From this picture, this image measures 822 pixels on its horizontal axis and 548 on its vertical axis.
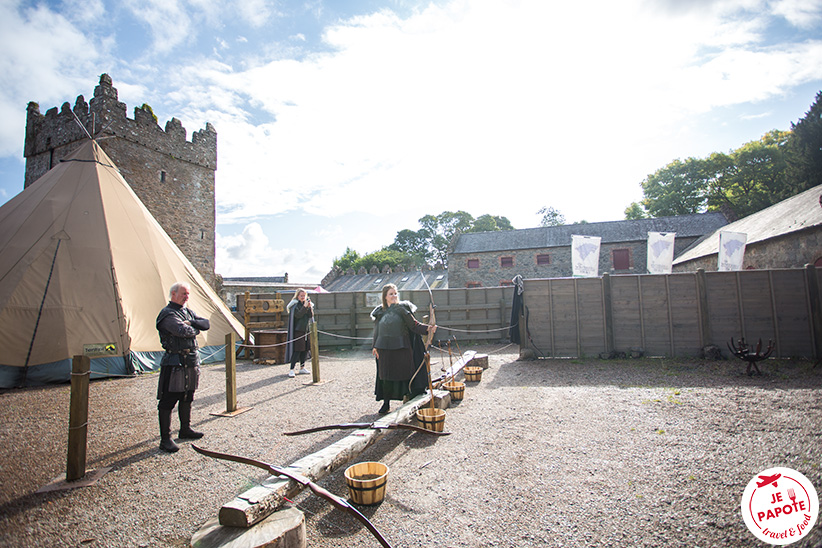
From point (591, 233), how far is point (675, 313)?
2102 centimetres

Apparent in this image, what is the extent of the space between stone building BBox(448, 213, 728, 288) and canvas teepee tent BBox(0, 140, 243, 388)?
21004 mm

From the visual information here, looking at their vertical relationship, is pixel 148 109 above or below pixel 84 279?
above

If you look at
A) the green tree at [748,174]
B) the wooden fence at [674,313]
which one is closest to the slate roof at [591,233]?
the green tree at [748,174]

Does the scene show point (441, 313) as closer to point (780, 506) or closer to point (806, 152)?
point (780, 506)

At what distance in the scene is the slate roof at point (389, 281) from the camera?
3306 cm

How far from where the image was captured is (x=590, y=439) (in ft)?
13.7

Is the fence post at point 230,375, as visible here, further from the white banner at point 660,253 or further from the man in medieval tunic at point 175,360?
the white banner at point 660,253

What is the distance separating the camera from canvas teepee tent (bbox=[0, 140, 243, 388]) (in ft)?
24.9

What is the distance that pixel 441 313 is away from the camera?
1278 cm

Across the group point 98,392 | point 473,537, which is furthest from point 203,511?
point 98,392

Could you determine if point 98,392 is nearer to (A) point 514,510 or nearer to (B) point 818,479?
(A) point 514,510

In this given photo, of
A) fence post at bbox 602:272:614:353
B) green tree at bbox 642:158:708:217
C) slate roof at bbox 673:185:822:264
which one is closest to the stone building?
slate roof at bbox 673:185:822:264

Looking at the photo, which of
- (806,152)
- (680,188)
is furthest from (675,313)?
(680,188)

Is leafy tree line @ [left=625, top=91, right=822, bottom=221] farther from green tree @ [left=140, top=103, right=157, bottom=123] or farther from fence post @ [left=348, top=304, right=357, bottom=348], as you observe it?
green tree @ [left=140, top=103, right=157, bottom=123]
